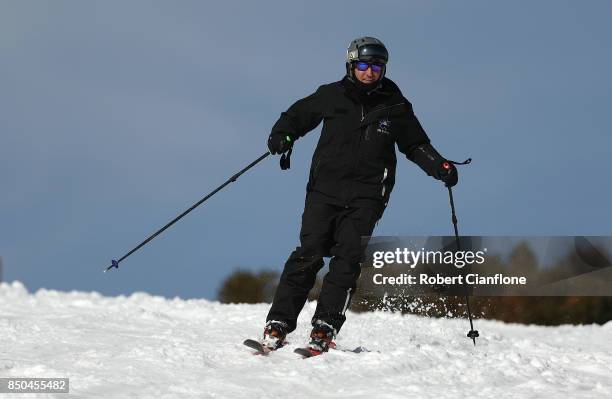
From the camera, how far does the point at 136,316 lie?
9.89 meters

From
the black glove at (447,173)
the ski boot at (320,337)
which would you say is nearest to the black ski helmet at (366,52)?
the black glove at (447,173)

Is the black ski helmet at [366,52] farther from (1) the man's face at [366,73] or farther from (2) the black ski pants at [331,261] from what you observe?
(2) the black ski pants at [331,261]

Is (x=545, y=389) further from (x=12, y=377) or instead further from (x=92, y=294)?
(x=92, y=294)

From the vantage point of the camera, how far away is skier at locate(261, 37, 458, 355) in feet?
22.5

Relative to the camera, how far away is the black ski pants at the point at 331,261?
6836 mm

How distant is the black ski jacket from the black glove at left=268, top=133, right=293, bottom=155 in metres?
0.05

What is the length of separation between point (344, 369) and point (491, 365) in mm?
1130

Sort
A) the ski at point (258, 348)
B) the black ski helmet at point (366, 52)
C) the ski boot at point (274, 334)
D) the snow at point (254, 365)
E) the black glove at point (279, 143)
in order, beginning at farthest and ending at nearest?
the black glove at point (279, 143) < the black ski helmet at point (366, 52) < the ski boot at point (274, 334) < the ski at point (258, 348) < the snow at point (254, 365)

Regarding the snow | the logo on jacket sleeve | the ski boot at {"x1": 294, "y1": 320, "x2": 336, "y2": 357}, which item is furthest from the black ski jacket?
the snow

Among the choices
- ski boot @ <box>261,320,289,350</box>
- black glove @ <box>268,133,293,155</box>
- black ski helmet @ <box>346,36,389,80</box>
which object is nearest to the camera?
ski boot @ <box>261,320,289,350</box>

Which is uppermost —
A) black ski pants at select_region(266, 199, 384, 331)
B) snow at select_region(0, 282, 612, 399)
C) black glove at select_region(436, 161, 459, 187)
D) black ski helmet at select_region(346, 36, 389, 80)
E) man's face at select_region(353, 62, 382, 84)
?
black ski helmet at select_region(346, 36, 389, 80)

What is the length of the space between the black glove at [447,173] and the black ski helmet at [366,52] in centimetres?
92

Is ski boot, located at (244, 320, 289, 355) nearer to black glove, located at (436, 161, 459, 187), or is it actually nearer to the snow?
the snow

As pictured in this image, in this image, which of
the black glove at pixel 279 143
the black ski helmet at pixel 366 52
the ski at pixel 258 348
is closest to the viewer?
the ski at pixel 258 348
